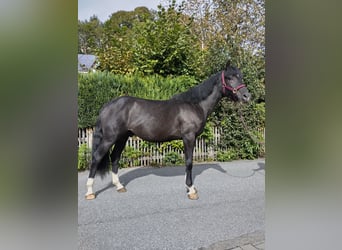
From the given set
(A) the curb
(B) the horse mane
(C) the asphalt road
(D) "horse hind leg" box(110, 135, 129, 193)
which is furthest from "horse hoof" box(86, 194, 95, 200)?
(B) the horse mane

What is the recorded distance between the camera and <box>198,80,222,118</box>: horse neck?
2.88 m

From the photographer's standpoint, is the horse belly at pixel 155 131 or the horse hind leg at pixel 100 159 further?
the horse belly at pixel 155 131

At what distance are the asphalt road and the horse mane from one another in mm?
1118

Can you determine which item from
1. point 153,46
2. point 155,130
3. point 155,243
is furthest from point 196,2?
point 155,243

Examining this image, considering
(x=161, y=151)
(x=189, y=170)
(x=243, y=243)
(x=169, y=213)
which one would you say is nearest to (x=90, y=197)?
(x=169, y=213)

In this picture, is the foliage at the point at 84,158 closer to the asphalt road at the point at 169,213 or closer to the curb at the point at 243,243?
the asphalt road at the point at 169,213

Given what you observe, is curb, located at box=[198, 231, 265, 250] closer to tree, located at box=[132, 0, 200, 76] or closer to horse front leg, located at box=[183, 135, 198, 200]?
horse front leg, located at box=[183, 135, 198, 200]

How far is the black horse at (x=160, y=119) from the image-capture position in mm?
2848

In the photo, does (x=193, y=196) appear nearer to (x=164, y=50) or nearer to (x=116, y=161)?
(x=116, y=161)

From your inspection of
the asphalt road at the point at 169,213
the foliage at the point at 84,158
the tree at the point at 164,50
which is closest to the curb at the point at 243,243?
the asphalt road at the point at 169,213

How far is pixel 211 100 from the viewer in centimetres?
293

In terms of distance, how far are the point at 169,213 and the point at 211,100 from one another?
131cm
